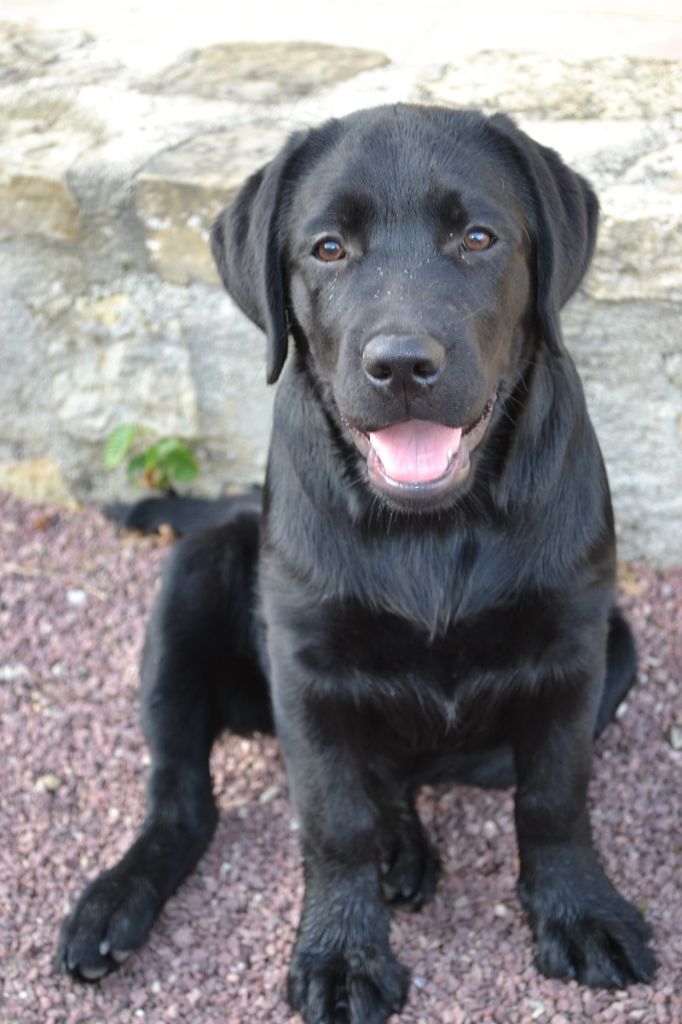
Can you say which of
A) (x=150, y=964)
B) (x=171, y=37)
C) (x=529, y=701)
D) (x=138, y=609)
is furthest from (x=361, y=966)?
(x=171, y=37)

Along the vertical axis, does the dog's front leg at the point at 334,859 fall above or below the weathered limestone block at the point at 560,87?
below

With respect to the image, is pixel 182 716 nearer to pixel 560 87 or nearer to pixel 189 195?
pixel 189 195

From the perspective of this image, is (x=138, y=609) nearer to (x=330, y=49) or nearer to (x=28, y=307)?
(x=28, y=307)

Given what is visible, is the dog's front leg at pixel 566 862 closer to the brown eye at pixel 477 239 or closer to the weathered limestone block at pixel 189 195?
the brown eye at pixel 477 239

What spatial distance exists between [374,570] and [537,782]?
1.91 feet

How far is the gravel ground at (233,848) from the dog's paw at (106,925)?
5cm

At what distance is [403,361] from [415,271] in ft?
0.77

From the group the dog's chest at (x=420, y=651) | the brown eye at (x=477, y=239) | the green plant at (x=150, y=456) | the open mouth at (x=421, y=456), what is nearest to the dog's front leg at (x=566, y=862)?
the dog's chest at (x=420, y=651)

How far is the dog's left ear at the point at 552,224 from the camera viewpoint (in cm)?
245

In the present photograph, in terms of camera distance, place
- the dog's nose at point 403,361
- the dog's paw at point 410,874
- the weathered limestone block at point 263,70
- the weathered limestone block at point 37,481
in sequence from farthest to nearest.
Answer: the weathered limestone block at point 37,481, the weathered limestone block at point 263,70, the dog's paw at point 410,874, the dog's nose at point 403,361

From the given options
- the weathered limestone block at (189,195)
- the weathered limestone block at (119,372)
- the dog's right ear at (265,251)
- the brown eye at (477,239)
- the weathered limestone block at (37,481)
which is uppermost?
the brown eye at (477,239)

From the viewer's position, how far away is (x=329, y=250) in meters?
2.45

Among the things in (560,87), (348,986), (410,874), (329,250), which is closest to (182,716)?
(410,874)

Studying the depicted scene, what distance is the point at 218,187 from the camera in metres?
3.44
